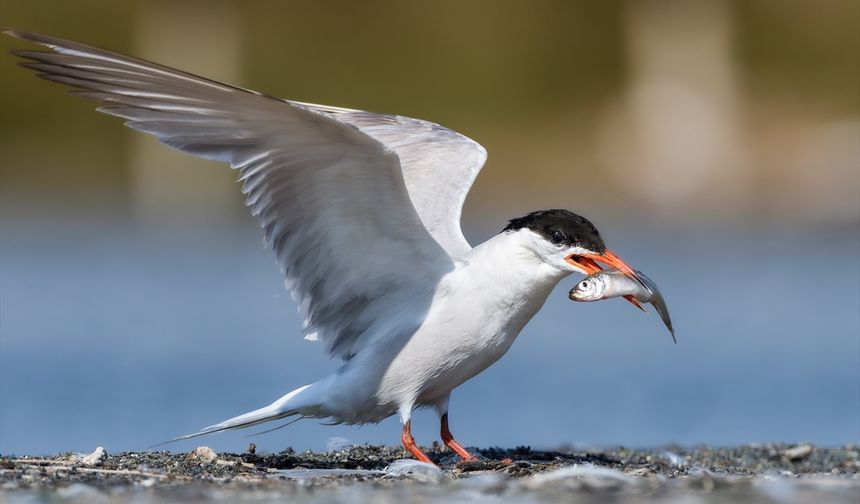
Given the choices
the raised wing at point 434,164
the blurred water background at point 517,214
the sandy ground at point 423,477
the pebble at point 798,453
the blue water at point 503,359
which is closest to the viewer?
the sandy ground at point 423,477

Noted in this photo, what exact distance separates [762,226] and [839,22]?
23.6ft

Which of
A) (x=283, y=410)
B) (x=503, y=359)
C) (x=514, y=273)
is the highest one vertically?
(x=503, y=359)

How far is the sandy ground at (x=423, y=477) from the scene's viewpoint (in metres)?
4.68

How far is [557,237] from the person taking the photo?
250 inches

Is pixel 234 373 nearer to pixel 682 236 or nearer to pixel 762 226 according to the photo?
pixel 682 236

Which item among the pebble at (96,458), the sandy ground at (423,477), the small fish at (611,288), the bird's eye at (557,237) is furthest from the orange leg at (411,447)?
the pebble at (96,458)

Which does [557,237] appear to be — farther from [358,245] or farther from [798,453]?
[798,453]

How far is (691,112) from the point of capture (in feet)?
85.3

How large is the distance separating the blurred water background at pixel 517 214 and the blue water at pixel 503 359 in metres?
0.05

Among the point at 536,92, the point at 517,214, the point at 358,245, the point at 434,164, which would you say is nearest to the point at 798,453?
the point at 434,164

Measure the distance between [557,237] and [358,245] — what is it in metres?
0.93

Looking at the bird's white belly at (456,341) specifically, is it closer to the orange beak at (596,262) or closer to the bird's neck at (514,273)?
the bird's neck at (514,273)

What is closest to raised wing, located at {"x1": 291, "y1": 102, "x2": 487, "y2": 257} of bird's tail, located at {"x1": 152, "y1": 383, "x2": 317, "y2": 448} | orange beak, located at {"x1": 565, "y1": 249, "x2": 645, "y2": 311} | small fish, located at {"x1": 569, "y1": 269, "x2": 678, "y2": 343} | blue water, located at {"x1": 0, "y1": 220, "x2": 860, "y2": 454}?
orange beak, located at {"x1": 565, "y1": 249, "x2": 645, "y2": 311}

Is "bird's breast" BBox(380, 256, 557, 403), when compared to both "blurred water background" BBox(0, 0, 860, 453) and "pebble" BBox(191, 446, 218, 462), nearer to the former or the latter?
"pebble" BBox(191, 446, 218, 462)
